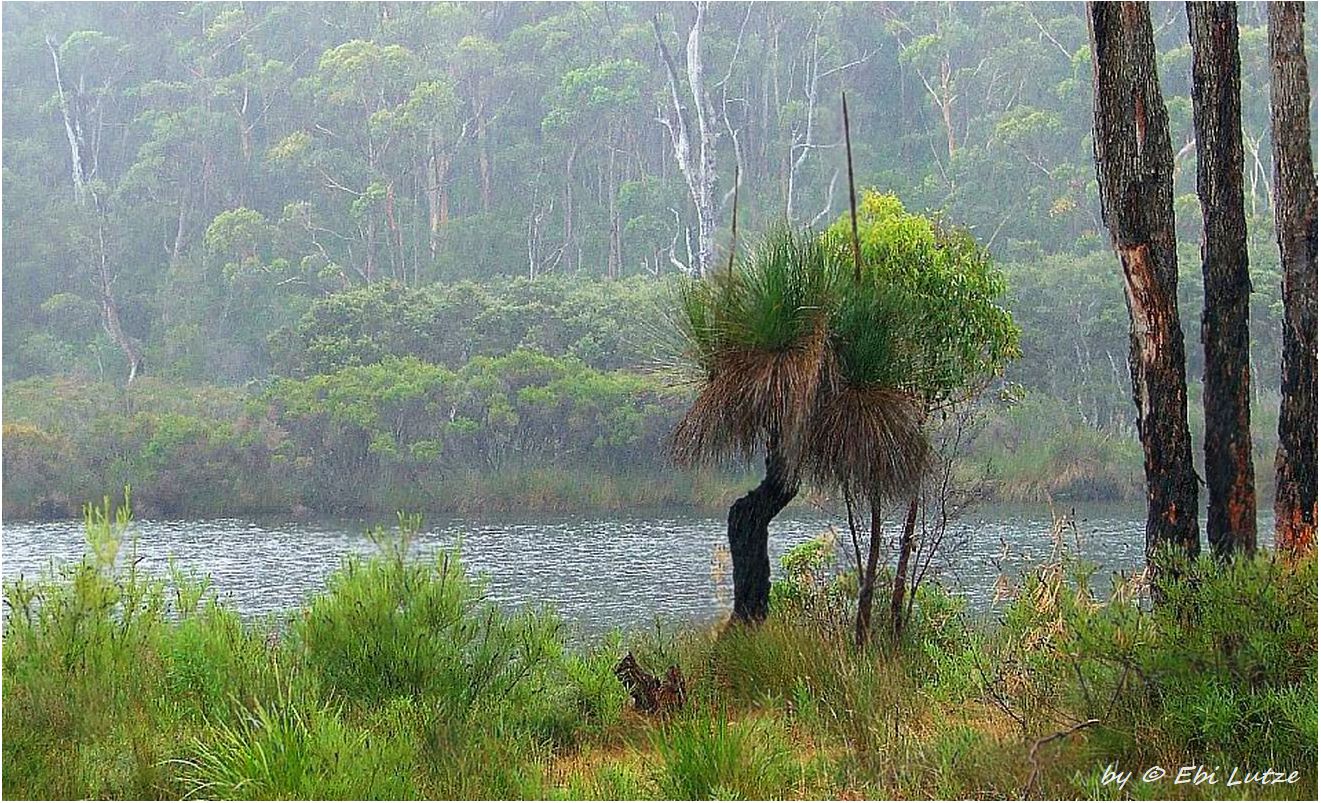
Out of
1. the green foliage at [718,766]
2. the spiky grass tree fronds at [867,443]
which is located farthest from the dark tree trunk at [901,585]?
the green foliage at [718,766]

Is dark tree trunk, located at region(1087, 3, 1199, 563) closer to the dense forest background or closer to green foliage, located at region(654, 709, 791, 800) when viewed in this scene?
green foliage, located at region(654, 709, 791, 800)

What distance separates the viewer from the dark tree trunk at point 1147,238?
5.29m

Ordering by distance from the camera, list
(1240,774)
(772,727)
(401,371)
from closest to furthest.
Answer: (1240,774) → (772,727) → (401,371)

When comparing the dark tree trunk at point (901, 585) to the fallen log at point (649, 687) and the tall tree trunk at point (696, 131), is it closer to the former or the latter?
the fallen log at point (649, 687)

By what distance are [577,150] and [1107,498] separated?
15395 millimetres

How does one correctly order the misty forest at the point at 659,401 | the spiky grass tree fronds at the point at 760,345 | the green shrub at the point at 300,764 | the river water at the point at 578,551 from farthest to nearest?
the river water at the point at 578,551
the spiky grass tree fronds at the point at 760,345
the misty forest at the point at 659,401
the green shrub at the point at 300,764

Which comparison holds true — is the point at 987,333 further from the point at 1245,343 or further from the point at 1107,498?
the point at 1107,498

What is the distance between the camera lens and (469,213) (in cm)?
3341

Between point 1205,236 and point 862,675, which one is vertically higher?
point 1205,236

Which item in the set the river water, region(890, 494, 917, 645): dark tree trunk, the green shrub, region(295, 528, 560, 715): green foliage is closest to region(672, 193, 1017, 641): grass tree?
region(890, 494, 917, 645): dark tree trunk

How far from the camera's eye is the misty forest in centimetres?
445

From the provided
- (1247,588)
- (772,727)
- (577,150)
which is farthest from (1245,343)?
(577,150)

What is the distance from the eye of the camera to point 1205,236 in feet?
18.8

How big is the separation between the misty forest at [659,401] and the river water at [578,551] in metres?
0.14
